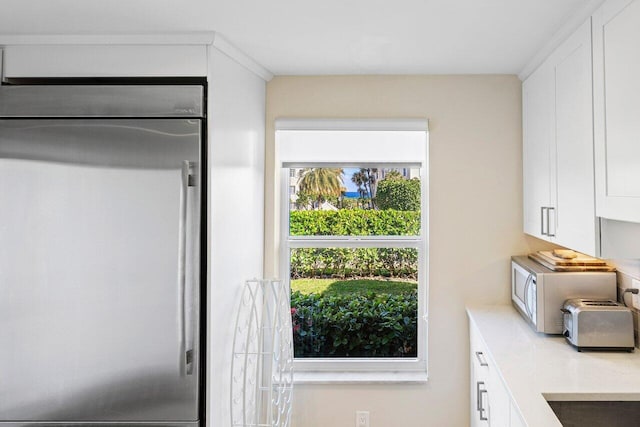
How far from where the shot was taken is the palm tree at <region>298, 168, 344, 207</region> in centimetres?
274

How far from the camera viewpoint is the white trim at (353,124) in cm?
257

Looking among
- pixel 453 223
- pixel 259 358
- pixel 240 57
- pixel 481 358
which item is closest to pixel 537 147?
pixel 453 223

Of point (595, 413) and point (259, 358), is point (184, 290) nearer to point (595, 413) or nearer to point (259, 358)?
point (259, 358)

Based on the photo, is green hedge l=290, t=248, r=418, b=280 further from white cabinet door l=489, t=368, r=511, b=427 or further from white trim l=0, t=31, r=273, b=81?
white trim l=0, t=31, r=273, b=81

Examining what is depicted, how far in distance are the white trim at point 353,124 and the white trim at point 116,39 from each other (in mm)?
748

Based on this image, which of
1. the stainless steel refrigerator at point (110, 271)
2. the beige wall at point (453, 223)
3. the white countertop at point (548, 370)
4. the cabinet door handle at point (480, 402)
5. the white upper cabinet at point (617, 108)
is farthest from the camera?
the beige wall at point (453, 223)

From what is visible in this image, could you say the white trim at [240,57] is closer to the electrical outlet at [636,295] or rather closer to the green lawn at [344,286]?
the green lawn at [344,286]

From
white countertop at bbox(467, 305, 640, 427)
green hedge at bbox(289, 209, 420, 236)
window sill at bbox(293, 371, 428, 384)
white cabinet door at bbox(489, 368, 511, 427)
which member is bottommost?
window sill at bbox(293, 371, 428, 384)

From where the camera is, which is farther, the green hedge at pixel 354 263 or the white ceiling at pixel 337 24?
the green hedge at pixel 354 263

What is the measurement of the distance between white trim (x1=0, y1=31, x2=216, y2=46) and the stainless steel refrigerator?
0.63ft

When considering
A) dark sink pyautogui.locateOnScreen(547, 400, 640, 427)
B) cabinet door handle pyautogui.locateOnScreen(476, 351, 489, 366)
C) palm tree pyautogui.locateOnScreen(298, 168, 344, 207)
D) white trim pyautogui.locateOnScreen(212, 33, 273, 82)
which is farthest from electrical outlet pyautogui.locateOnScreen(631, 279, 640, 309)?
white trim pyautogui.locateOnScreen(212, 33, 273, 82)

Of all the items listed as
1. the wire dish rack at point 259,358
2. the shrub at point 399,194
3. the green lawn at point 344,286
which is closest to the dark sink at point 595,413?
the wire dish rack at point 259,358

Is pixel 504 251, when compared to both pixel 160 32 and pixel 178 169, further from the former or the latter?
pixel 160 32

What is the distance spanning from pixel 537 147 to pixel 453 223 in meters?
0.60
